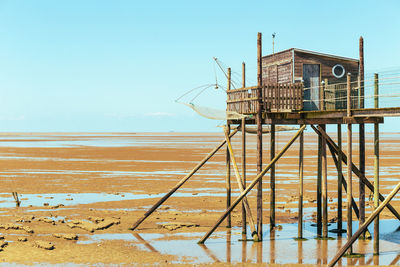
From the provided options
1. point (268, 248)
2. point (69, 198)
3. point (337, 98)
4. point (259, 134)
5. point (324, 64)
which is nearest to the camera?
point (268, 248)

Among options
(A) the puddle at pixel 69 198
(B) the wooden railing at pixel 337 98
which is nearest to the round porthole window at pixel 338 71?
(B) the wooden railing at pixel 337 98

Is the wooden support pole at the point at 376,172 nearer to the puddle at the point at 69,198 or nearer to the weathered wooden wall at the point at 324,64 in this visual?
the weathered wooden wall at the point at 324,64

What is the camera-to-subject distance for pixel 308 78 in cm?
2055

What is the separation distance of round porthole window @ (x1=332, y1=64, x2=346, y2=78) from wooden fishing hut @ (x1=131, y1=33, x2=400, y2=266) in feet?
0.14

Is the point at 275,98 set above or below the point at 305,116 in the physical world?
above

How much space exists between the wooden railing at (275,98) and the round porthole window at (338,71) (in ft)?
11.1

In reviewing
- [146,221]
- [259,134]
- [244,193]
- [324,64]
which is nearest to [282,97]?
[259,134]

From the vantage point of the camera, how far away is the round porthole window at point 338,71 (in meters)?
21.0

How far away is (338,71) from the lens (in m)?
21.0

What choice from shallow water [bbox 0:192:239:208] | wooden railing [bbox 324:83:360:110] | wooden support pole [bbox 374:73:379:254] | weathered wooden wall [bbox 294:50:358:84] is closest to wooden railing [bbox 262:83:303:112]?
wooden railing [bbox 324:83:360:110]

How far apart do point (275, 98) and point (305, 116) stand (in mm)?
1297

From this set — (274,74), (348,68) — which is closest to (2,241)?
(274,74)

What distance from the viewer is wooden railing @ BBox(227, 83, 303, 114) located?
17.9 m

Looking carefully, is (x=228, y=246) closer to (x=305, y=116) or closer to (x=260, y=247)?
(x=260, y=247)
